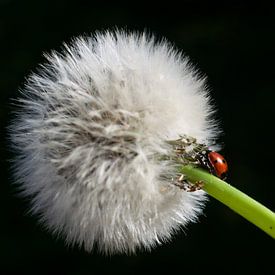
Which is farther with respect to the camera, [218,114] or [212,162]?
[218,114]

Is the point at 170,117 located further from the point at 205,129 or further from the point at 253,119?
the point at 253,119

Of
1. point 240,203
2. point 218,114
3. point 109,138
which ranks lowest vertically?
point 218,114

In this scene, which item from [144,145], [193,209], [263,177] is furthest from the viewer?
[263,177]

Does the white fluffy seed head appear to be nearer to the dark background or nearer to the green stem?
the green stem

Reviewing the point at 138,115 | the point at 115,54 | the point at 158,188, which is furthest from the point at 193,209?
the point at 115,54

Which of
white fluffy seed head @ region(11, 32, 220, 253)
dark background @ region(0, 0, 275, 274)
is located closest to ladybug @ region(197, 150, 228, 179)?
white fluffy seed head @ region(11, 32, 220, 253)

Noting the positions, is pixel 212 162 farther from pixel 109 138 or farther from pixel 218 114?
pixel 218 114

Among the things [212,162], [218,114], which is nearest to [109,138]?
[212,162]
